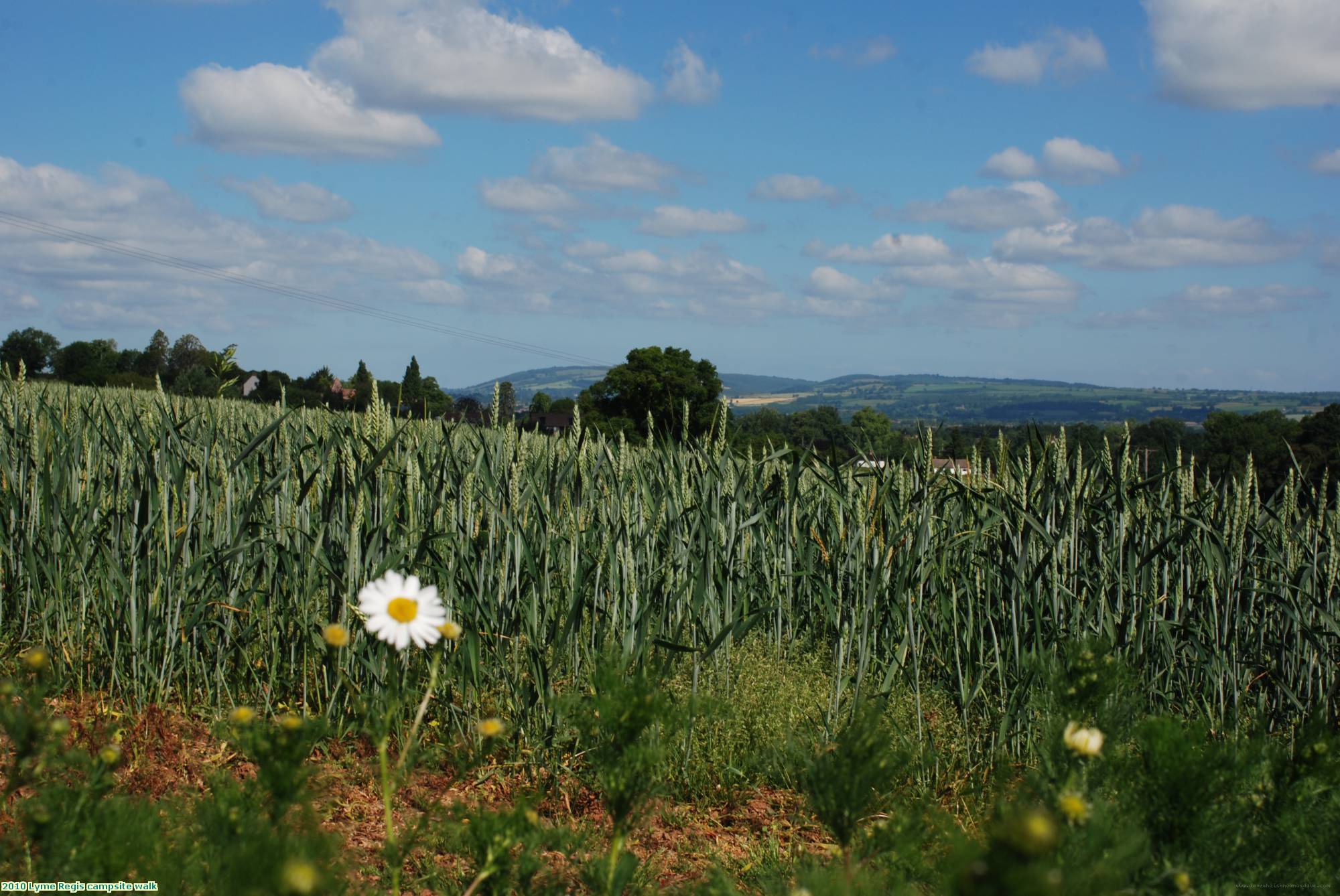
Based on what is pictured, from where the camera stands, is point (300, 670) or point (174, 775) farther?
point (300, 670)

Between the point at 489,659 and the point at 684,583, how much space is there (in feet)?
2.59

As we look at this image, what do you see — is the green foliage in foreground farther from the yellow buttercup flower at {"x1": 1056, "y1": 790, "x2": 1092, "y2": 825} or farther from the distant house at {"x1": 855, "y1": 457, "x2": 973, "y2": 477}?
the distant house at {"x1": 855, "y1": 457, "x2": 973, "y2": 477}

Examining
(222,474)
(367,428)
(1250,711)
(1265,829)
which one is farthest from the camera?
(222,474)

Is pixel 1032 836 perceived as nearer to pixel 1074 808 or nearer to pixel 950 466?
pixel 1074 808

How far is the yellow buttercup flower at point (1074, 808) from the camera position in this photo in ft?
4.88

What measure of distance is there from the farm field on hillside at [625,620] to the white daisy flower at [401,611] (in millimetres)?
464

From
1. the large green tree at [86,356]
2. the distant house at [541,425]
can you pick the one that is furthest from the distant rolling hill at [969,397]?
the distant house at [541,425]

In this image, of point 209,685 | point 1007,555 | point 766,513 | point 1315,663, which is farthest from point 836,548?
point 209,685

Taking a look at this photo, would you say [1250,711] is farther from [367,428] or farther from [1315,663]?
[367,428]

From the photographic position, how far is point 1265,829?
6.19 ft

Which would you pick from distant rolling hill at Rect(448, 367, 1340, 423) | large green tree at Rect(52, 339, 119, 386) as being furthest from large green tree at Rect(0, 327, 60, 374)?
distant rolling hill at Rect(448, 367, 1340, 423)

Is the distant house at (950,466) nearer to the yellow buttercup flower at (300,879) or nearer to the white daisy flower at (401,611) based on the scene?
the white daisy flower at (401,611)

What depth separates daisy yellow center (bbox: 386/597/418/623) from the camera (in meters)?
1.89

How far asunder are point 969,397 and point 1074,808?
14056cm
